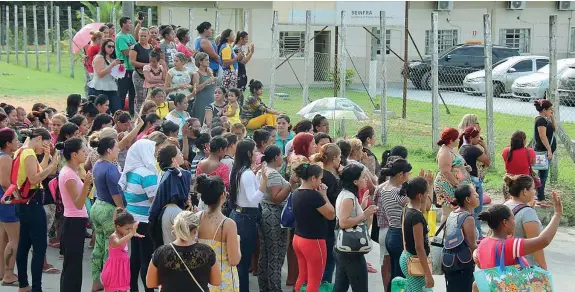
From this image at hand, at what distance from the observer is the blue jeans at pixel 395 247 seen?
9.07 m

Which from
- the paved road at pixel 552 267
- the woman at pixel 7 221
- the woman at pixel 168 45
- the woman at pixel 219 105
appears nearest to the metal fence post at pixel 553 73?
the paved road at pixel 552 267

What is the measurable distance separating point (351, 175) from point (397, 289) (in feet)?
3.77

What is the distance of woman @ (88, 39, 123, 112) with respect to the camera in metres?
15.8

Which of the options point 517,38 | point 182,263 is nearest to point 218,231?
point 182,263

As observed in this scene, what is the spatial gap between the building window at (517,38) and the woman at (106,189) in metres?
28.2

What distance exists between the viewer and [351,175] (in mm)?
8820

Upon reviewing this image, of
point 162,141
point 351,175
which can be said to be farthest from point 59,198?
point 351,175

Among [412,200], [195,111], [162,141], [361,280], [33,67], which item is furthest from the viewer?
[33,67]

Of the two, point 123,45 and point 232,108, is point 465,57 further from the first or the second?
point 232,108

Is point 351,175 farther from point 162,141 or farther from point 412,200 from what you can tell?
point 162,141

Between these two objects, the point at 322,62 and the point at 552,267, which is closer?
the point at 552,267

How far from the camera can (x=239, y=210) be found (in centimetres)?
941

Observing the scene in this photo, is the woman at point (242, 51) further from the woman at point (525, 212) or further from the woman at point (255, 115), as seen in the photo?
the woman at point (525, 212)

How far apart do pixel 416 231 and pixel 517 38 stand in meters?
28.9
